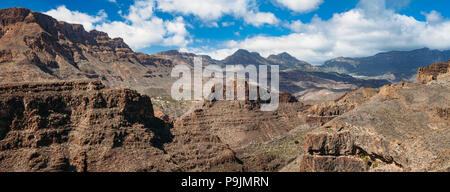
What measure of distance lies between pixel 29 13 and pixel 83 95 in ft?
503

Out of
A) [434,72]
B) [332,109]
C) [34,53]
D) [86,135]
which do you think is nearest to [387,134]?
[434,72]

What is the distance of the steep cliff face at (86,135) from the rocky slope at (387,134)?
16546mm

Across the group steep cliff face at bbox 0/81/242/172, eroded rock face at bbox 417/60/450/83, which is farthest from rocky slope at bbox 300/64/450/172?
steep cliff face at bbox 0/81/242/172

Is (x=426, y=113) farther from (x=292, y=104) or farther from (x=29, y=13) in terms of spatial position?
(x=29, y=13)

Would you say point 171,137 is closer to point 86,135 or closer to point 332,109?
point 86,135

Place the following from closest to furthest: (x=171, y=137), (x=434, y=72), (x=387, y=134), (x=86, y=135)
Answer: (x=387, y=134) → (x=86, y=135) → (x=171, y=137) → (x=434, y=72)

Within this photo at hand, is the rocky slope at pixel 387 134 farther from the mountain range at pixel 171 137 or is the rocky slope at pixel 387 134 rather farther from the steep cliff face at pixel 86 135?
the steep cliff face at pixel 86 135

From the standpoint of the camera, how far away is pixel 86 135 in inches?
1999

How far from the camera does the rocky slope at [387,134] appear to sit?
39.1 metres

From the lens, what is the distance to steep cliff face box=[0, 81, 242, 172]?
48188 millimetres

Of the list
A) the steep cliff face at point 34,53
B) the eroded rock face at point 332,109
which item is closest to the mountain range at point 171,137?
the eroded rock face at point 332,109

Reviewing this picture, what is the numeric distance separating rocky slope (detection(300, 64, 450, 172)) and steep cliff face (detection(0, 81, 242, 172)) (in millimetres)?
16546

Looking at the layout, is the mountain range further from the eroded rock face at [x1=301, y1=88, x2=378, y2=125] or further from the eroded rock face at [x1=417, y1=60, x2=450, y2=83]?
the eroded rock face at [x1=301, y1=88, x2=378, y2=125]

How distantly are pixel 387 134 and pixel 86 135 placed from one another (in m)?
41.4
